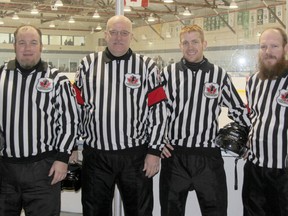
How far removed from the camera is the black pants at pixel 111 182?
2.60 metres

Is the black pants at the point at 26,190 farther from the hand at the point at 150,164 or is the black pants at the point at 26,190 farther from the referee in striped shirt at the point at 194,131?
the referee in striped shirt at the point at 194,131

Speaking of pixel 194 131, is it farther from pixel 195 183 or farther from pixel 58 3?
pixel 58 3

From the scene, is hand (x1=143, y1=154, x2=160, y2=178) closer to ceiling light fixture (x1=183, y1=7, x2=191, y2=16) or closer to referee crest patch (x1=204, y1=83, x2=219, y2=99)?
referee crest patch (x1=204, y1=83, x2=219, y2=99)

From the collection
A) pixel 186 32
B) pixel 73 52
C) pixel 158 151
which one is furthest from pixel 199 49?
pixel 73 52

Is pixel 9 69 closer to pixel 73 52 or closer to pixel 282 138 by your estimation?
pixel 282 138

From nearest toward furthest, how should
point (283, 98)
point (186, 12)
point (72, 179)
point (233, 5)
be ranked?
point (283, 98) < point (72, 179) < point (186, 12) < point (233, 5)

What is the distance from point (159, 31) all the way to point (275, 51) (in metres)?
3.19

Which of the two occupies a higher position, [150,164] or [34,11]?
[34,11]

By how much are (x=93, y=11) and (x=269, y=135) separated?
294cm

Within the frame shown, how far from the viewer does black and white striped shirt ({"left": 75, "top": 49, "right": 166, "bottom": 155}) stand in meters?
2.62

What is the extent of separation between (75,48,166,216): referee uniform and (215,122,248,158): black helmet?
0.37 metres

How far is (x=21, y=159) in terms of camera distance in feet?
8.00

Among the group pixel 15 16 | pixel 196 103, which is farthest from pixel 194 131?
pixel 15 16

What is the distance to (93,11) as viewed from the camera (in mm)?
4930
